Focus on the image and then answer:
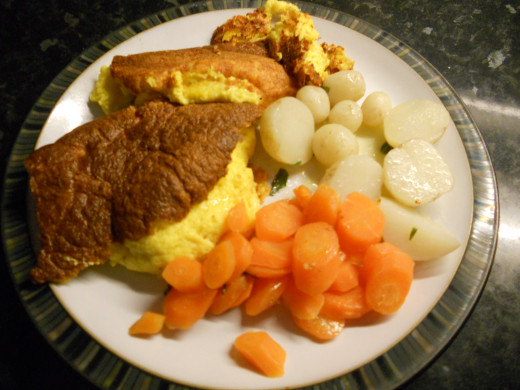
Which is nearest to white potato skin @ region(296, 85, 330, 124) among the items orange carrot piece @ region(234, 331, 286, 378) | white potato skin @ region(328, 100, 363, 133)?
white potato skin @ region(328, 100, 363, 133)

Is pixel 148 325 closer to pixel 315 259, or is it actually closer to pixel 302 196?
pixel 315 259

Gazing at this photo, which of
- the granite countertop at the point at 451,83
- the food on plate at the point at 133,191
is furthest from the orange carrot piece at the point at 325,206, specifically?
the granite countertop at the point at 451,83

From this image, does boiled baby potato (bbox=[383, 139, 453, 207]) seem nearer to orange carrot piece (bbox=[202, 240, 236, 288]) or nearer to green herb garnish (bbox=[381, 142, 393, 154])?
green herb garnish (bbox=[381, 142, 393, 154])

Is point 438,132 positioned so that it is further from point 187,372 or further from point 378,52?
point 187,372

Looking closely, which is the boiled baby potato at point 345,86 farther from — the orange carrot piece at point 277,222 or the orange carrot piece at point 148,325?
the orange carrot piece at point 148,325

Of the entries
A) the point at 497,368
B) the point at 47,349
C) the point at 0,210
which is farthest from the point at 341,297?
the point at 0,210

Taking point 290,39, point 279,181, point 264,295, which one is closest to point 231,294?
point 264,295
